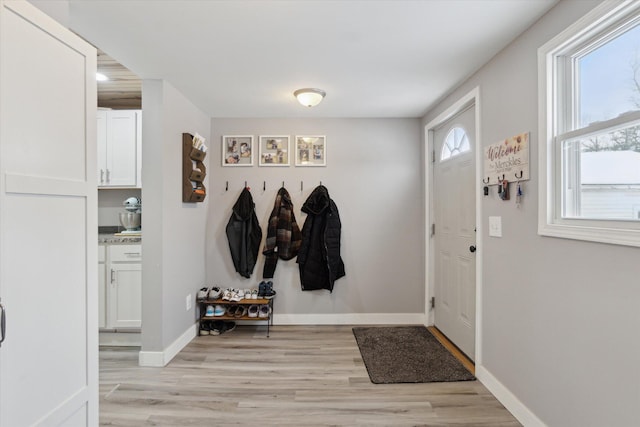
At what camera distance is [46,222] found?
1136 mm

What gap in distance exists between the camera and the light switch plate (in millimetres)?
2100

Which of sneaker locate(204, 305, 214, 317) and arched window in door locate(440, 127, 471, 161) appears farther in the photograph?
sneaker locate(204, 305, 214, 317)

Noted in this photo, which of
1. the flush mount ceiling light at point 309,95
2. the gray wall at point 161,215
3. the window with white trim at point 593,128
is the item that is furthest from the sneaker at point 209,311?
the window with white trim at point 593,128

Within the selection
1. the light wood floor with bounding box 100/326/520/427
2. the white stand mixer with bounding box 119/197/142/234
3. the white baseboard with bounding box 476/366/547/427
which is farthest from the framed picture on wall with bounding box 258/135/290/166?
the white baseboard with bounding box 476/366/547/427

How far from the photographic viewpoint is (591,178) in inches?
60.0

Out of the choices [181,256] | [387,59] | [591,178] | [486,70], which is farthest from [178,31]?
[591,178]

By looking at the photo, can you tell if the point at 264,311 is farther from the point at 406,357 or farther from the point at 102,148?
the point at 102,148

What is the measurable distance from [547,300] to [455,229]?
1257 mm

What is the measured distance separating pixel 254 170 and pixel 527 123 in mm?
2639

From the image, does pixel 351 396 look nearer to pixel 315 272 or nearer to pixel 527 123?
pixel 315 272

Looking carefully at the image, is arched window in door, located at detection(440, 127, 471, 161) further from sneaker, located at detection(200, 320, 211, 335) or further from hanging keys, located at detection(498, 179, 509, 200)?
sneaker, located at detection(200, 320, 211, 335)

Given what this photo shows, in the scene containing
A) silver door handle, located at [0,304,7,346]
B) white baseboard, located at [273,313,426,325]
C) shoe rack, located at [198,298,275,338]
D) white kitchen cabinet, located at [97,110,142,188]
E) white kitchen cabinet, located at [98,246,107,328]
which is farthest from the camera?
white baseboard, located at [273,313,426,325]

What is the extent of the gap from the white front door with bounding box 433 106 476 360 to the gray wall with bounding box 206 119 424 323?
309mm

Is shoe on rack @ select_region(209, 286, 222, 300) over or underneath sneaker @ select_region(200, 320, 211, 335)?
over
